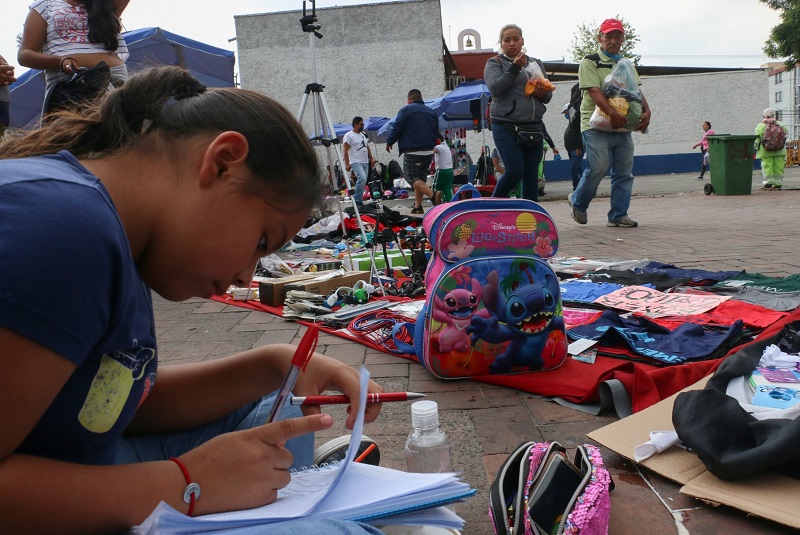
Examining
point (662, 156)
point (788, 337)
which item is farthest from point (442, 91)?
point (788, 337)

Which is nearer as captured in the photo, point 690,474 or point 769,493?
point 769,493

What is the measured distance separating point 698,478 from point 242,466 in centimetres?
115

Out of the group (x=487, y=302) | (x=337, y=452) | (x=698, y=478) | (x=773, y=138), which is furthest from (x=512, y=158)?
(x=773, y=138)

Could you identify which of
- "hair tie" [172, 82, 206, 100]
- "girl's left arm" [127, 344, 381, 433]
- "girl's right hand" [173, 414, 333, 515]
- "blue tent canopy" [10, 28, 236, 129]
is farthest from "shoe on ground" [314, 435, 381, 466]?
"blue tent canopy" [10, 28, 236, 129]

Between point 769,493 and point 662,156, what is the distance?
22641 millimetres

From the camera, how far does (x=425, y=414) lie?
156 centimetres

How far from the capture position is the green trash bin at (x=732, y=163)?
35.0 ft

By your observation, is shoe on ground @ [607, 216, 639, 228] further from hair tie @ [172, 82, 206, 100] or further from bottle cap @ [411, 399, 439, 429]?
hair tie @ [172, 82, 206, 100]

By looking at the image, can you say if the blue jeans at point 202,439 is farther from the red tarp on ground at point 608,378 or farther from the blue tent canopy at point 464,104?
the blue tent canopy at point 464,104

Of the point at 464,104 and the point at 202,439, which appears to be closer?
the point at 202,439

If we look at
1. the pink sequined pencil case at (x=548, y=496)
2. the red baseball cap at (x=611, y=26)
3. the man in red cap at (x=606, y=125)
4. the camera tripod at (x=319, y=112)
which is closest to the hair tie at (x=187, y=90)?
the pink sequined pencil case at (x=548, y=496)

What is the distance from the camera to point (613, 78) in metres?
6.29

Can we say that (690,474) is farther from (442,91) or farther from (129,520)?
(442,91)

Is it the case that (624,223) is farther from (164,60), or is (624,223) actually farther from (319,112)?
(164,60)
